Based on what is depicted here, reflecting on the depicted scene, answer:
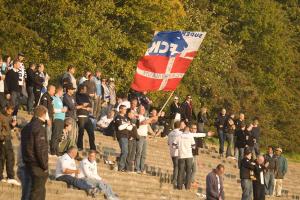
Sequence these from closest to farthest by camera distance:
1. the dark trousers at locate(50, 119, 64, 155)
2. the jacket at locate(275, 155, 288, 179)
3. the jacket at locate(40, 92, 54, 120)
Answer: the jacket at locate(40, 92, 54, 120), the dark trousers at locate(50, 119, 64, 155), the jacket at locate(275, 155, 288, 179)

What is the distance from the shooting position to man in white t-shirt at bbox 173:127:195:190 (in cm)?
2452

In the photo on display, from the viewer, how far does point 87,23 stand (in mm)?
40000

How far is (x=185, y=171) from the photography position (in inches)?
998

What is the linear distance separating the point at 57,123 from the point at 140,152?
12.0ft

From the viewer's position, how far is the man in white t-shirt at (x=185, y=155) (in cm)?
2452

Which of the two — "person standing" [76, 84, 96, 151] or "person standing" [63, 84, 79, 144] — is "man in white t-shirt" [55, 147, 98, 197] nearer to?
"person standing" [63, 84, 79, 144]

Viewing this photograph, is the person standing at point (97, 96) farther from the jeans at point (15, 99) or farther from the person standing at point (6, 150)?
the person standing at point (6, 150)

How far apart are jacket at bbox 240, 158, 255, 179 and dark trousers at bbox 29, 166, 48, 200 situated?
11.6 metres

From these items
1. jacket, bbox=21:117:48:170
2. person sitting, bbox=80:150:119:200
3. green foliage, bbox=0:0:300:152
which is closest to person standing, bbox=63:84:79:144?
person sitting, bbox=80:150:119:200

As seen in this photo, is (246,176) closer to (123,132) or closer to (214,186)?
(123,132)

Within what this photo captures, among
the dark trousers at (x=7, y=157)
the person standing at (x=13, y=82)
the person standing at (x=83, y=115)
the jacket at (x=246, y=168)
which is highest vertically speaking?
the person standing at (x=13, y=82)

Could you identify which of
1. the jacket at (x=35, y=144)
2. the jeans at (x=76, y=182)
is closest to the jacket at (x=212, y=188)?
the jeans at (x=76, y=182)

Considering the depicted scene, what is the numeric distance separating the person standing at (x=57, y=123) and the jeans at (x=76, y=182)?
1.71 metres

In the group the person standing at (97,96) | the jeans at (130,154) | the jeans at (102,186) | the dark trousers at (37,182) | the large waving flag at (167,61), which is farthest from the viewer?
the person standing at (97,96)
